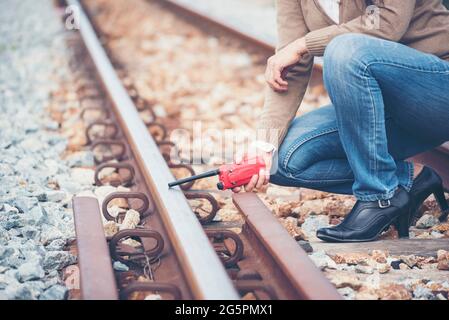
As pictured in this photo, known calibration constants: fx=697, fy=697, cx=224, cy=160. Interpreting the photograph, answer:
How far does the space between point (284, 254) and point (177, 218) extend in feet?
1.46

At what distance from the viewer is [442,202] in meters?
3.21

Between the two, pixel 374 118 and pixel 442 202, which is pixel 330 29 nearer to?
pixel 374 118

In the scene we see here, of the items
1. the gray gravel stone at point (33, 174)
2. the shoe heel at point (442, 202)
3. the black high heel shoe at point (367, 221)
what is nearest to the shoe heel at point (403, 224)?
the black high heel shoe at point (367, 221)

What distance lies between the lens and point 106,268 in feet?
7.68

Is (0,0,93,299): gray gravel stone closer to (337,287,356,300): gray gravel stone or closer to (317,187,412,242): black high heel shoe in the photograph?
(337,287,356,300): gray gravel stone

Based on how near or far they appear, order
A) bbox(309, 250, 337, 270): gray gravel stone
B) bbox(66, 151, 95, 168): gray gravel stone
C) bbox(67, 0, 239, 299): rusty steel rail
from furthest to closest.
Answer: bbox(66, 151, 95, 168): gray gravel stone < bbox(309, 250, 337, 270): gray gravel stone < bbox(67, 0, 239, 299): rusty steel rail

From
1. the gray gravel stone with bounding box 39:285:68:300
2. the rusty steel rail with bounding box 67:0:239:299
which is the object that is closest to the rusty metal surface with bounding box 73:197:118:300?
the gray gravel stone with bounding box 39:285:68:300

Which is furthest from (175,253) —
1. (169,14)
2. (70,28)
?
(169,14)

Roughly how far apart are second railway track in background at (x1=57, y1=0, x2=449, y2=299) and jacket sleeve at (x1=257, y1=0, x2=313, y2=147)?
37 cm

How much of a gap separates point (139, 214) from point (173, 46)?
4809 mm

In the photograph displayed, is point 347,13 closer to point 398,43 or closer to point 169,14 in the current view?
point 398,43

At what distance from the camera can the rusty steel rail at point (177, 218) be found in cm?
210

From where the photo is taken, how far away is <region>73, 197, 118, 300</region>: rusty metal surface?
2189 millimetres

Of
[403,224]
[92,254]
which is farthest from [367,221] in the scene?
[92,254]
